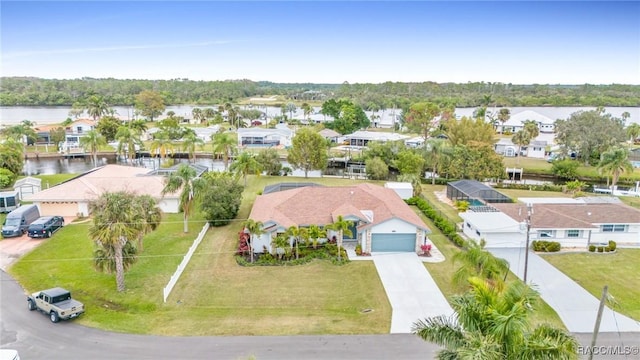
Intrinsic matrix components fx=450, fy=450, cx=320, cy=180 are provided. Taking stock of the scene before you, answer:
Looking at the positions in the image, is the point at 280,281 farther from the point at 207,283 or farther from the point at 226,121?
the point at 226,121

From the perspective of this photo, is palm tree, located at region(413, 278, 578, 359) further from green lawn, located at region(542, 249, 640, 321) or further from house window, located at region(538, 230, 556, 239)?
house window, located at region(538, 230, 556, 239)

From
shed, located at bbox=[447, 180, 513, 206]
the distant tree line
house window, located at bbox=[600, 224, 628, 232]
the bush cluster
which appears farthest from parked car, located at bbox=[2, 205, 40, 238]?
the distant tree line

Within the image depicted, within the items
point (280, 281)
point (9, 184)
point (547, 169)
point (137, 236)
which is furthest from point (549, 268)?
point (9, 184)

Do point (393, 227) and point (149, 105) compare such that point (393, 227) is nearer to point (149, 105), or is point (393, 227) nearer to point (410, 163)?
point (410, 163)

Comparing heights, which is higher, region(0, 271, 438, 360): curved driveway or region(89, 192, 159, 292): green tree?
region(89, 192, 159, 292): green tree

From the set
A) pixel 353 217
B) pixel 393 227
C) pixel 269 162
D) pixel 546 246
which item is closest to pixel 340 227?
pixel 353 217

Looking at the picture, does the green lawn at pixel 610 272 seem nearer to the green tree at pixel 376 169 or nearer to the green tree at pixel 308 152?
the green tree at pixel 376 169

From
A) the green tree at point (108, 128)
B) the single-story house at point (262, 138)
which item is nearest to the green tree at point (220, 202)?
the single-story house at point (262, 138)
